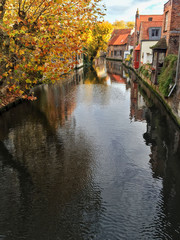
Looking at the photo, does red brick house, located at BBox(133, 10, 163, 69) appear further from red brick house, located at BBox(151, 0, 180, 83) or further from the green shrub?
the green shrub

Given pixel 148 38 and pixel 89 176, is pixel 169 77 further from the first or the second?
pixel 148 38

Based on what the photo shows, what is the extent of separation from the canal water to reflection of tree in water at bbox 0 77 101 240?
3cm

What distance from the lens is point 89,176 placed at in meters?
8.59

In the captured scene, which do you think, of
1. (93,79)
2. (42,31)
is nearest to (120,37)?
(93,79)

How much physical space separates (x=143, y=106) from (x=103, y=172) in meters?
11.6

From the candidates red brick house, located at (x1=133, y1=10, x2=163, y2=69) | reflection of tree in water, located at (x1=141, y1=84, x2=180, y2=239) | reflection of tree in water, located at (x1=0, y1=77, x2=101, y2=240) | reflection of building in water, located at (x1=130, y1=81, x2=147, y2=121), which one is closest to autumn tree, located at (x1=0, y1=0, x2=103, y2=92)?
reflection of tree in water, located at (x1=0, y1=77, x2=101, y2=240)

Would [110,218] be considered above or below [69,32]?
below

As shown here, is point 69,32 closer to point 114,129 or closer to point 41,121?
point 114,129

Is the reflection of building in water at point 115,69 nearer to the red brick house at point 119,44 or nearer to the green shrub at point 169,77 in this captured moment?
the red brick house at point 119,44

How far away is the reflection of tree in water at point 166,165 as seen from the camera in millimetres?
6262

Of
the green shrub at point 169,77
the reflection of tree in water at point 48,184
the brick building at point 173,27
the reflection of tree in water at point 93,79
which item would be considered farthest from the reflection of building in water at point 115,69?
the reflection of tree in water at point 48,184

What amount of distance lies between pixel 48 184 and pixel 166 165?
5.13m

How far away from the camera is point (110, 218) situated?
6.46 metres

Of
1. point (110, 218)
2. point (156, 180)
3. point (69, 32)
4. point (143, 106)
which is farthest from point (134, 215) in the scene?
point (143, 106)
